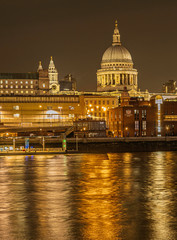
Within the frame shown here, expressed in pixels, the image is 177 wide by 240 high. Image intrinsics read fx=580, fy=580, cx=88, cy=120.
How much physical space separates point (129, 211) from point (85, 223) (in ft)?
12.1

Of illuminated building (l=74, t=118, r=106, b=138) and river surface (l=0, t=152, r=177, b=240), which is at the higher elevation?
illuminated building (l=74, t=118, r=106, b=138)

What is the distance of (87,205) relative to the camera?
31000mm

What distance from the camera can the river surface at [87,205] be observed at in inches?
971

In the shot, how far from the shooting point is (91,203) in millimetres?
31562

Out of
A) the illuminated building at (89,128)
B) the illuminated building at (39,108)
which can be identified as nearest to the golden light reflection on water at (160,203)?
the illuminated building at (89,128)

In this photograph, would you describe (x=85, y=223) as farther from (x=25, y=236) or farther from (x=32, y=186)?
(x=32, y=186)

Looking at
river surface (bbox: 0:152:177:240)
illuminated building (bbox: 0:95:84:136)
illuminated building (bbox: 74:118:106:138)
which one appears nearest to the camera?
river surface (bbox: 0:152:177:240)

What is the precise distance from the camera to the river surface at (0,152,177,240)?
80.9 feet

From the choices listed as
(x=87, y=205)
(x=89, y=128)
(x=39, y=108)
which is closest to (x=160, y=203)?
(x=87, y=205)

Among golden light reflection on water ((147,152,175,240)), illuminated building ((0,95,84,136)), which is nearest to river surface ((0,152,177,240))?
golden light reflection on water ((147,152,175,240))

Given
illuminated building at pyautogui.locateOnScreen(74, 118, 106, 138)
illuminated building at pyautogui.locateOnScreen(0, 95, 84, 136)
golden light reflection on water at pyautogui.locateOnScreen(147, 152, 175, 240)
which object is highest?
illuminated building at pyautogui.locateOnScreen(0, 95, 84, 136)

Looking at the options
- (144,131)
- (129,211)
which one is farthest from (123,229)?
(144,131)

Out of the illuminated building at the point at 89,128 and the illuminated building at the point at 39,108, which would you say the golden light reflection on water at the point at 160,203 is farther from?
the illuminated building at the point at 39,108

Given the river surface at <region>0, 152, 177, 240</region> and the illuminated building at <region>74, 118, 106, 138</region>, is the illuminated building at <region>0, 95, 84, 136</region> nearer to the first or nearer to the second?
the illuminated building at <region>74, 118, 106, 138</region>
